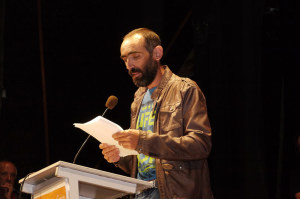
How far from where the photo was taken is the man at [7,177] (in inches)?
198

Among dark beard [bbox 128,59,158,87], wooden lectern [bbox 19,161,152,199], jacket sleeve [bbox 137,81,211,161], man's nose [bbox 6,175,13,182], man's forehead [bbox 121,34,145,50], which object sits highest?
man's forehead [bbox 121,34,145,50]

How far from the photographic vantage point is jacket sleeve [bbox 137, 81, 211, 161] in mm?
2389

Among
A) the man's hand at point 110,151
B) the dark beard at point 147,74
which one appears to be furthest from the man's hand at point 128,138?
the dark beard at point 147,74

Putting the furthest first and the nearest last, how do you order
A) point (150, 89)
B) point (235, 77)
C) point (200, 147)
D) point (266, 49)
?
point (266, 49), point (235, 77), point (150, 89), point (200, 147)

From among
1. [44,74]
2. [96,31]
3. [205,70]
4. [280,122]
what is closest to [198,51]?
[205,70]

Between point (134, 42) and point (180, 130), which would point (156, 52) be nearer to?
point (134, 42)

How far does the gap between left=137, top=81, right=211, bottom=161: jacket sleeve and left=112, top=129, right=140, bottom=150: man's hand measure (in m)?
0.03

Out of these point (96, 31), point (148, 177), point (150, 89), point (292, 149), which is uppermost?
point (96, 31)

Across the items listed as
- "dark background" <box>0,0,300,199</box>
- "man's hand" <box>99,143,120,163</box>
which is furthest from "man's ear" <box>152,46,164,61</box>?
"dark background" <box>0,0,300,199</box>

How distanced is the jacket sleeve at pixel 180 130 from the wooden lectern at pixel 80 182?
10.0 inches

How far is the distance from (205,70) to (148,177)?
2.25 meters

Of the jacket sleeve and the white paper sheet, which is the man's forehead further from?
the white paper sheet

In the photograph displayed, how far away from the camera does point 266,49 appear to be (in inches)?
189

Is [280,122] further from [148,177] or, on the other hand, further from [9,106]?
[9,106]
